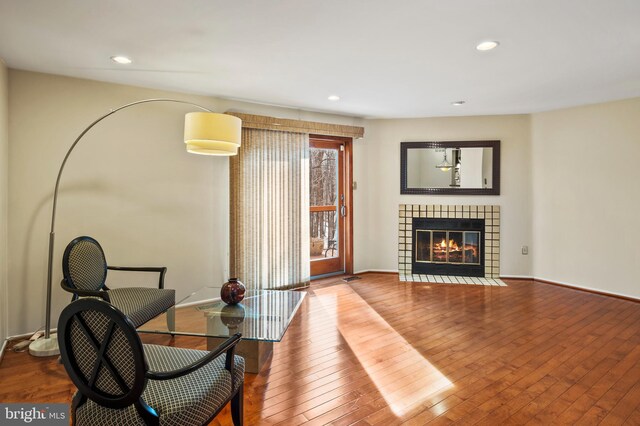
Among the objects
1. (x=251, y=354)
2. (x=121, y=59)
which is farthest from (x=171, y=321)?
(x=121, y=59)

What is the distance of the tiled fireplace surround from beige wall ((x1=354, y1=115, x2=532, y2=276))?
0.25 ft

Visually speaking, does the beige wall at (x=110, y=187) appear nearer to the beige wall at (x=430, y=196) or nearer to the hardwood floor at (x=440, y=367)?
the hardwood floor at (x=440, y=367)

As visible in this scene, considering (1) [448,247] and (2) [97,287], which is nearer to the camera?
(2) [97,287]

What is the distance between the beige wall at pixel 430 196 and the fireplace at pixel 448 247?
30 centimetres

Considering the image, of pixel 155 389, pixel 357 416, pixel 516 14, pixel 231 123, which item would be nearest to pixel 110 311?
pixel 155 389

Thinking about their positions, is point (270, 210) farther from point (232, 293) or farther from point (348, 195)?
point (232, 293)

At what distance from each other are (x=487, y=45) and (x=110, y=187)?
141 inches

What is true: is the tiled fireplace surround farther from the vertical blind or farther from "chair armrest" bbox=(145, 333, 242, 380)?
"chair armrest" bbox=(145, 333, 242, 380)

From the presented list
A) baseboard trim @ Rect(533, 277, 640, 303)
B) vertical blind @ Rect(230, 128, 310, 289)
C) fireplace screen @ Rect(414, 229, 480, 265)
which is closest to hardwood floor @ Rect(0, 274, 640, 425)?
baseboard trim @ Rect(533, 277, 640, 303)

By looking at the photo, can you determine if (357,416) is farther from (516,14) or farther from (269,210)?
(269,210)

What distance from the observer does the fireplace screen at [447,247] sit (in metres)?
5.43

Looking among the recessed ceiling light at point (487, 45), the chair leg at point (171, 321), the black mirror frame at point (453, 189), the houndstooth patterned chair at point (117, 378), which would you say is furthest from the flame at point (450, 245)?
the houndstooth patterned chair at point (117, 378)

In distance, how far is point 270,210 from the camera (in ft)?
15.0

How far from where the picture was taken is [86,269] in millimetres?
2936
